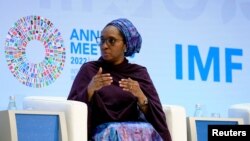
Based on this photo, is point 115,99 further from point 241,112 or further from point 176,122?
point 241,112

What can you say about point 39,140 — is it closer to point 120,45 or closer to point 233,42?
point 120,45

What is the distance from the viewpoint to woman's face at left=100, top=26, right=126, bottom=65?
3539mm

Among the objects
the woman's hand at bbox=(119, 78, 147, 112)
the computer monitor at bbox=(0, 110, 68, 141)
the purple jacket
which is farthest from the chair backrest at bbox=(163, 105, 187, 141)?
the computer monitor at bbox=(0, 110, 68, 141)

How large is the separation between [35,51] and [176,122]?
1.02 m

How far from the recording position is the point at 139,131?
11.3 feet

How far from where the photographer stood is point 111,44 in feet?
11.6

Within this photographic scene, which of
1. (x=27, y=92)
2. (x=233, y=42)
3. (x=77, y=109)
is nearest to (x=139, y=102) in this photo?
(x=77, y=109)

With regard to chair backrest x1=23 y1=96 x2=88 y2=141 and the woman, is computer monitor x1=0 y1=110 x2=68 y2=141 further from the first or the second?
the woman

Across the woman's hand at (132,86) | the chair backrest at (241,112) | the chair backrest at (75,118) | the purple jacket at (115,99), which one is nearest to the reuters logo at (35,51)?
the purple jacket at (115,99)

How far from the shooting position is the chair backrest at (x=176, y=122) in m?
3.72

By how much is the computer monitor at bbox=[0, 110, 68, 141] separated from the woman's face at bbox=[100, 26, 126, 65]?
0.41 metres

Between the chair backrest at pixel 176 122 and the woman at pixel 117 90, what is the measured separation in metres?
0.11

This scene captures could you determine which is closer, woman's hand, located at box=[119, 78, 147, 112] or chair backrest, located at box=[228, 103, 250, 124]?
woman's hand, located at box=[119, 78, 147, 112]

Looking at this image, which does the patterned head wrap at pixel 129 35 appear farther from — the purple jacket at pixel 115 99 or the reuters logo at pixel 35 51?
the reuters logo at pixel 35 51
